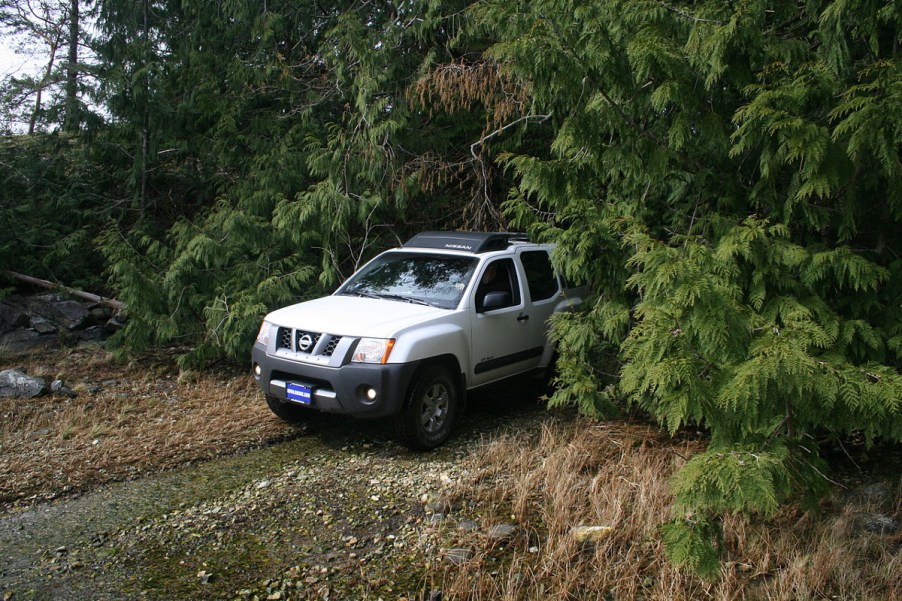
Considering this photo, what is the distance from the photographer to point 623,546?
4586mm

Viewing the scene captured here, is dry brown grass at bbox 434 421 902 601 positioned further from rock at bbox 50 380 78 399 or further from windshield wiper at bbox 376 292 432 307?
rock at bbox 50 380 78 399

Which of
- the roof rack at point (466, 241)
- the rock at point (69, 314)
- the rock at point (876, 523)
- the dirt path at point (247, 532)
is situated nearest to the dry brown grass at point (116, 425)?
the dirt path at point (247, 532)

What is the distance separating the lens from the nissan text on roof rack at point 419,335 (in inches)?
235

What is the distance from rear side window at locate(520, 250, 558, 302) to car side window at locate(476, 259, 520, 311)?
22 cm

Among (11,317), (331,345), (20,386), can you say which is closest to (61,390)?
(20,386)

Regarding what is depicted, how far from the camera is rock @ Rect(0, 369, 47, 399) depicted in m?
7.62

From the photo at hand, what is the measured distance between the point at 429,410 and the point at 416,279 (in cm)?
146

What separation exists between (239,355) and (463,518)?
443 cm

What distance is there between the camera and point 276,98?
1132 cm

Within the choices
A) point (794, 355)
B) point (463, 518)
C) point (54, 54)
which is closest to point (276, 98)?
point (54, 54)

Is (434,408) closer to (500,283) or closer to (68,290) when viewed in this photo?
(500,283)

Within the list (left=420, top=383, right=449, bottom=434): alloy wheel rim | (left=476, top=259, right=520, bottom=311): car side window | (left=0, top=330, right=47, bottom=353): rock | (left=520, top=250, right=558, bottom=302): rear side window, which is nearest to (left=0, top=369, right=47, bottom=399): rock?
(left=0, top=330, right=47, bottom=353): rock

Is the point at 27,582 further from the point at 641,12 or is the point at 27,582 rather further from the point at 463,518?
the point at 641,12

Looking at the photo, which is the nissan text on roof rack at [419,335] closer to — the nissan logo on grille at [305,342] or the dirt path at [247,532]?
the nissan logo on grille at [305,342]
